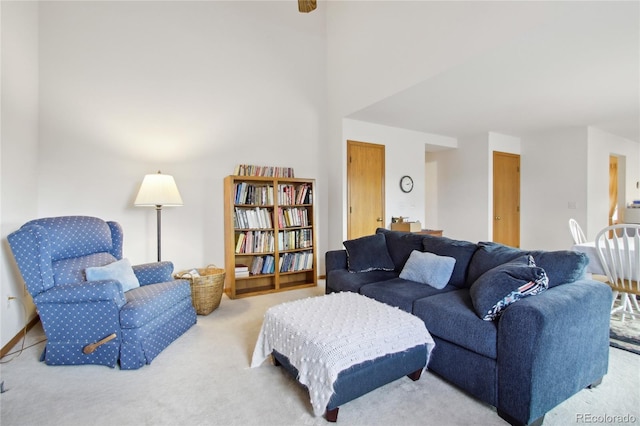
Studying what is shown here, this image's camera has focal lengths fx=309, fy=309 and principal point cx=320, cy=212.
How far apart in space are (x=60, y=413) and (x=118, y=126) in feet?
9.06

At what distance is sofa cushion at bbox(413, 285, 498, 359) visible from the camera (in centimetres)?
165

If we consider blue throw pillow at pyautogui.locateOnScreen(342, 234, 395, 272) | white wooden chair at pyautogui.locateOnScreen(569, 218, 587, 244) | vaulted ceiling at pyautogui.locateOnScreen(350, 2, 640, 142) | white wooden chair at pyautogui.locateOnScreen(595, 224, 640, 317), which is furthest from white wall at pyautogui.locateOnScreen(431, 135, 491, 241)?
blue throw pillow at pyautogui.locateOnScreen(342, 234, 395, 272)

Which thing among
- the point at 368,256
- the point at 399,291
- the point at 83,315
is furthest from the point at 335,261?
the point at 83,315

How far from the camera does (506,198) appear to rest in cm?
548

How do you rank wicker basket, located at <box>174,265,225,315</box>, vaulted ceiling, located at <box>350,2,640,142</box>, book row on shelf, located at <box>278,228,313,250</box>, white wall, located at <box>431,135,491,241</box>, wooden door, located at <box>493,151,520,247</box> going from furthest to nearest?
wooden door, located at <box>493,151,520,247</box> → white wall, located at <box>431,135,491,241</box> → book row on shelf, located at <box>278,228,313,250</box> → wicker basket, located at <box>174,265,225,315</box> → vaulted ceiling, located at <box>350,2,640,142</box>

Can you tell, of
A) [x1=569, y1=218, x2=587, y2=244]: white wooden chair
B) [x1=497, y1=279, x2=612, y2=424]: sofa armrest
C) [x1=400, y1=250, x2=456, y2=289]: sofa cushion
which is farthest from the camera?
[x1=569, y1=218, x2=587, y2=244]: white wooden chair

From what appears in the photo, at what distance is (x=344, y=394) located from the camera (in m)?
1.52

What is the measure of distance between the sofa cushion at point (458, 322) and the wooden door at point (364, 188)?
7.68 feet

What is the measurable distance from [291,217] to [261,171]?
707 mm

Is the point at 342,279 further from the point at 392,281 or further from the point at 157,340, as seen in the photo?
the point at 157,340

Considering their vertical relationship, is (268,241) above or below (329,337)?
above

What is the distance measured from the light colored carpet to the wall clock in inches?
123

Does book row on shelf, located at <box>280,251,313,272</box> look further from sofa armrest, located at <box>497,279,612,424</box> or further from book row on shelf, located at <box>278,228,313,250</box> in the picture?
sofa armrest, located at <box>497,279,612,424</box>

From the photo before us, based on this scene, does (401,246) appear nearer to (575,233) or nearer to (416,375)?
(416,375)
